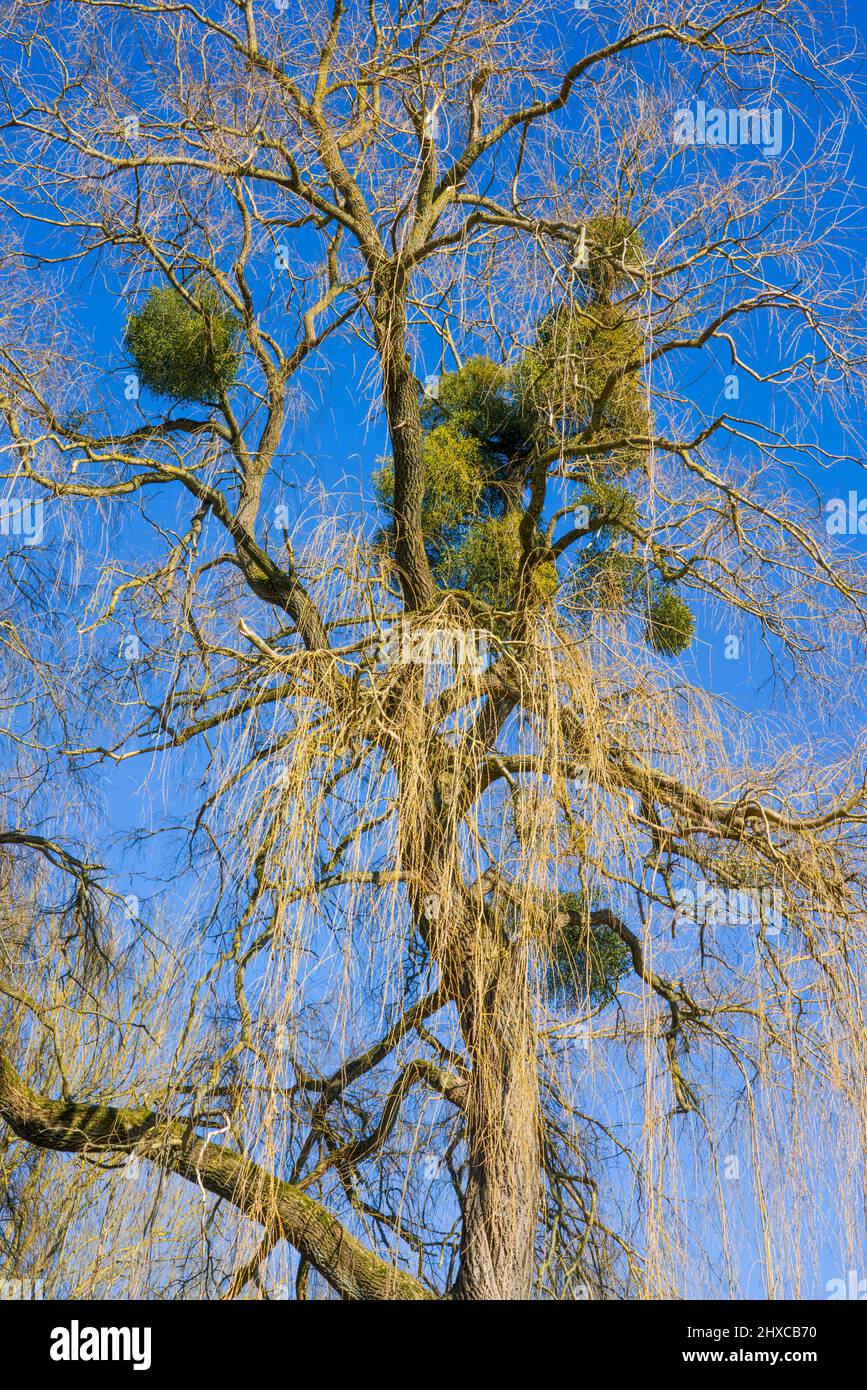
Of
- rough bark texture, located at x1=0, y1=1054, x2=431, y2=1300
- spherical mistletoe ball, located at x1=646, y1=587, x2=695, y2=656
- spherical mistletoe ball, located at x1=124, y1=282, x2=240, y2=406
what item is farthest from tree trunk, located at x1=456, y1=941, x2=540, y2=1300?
spherical mistletoe ball, located at x1=124, y1=282, x2=240, y2=406

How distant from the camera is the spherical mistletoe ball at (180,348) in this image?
11.5 feet

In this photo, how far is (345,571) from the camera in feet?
8.92

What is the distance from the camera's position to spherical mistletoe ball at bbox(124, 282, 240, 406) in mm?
3494

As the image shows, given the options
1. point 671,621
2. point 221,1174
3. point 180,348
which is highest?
point 180,348

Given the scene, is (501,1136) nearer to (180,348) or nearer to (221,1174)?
(221,1174)

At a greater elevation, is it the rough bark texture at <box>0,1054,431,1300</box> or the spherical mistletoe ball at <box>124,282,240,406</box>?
the spherical mistletoe ball at <box>124,282,240,406</box>

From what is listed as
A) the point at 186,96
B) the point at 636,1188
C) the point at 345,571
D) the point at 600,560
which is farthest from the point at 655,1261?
the point at 186,96

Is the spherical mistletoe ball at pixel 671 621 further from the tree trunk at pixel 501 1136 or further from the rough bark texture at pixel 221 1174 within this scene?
the rough bark texture at pixel 221 1174

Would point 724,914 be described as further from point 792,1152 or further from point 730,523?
point 730,523

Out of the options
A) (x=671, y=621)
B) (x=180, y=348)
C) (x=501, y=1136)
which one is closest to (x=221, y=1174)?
(x=501, y=1136)

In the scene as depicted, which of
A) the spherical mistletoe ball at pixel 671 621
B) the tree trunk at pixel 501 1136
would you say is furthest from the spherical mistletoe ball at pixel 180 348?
the tree trunk at pixel 501 1136

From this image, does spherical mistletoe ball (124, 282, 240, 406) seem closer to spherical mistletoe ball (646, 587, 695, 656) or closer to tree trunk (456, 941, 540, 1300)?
spherical mistletoe ball (646, 587, 695, 656)

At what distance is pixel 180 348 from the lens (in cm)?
351

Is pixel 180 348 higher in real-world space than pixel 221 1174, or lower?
higher
